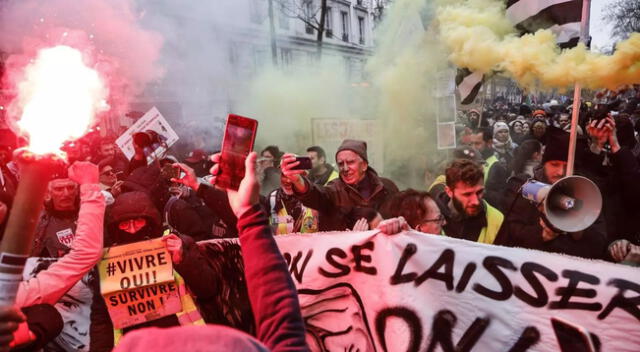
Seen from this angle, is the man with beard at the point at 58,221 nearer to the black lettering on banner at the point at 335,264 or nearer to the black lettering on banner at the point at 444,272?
the black lettering on banner at the point at 335,264

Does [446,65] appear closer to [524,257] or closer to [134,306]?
[524,257]

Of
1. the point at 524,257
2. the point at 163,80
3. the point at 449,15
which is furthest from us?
the point at 163,80

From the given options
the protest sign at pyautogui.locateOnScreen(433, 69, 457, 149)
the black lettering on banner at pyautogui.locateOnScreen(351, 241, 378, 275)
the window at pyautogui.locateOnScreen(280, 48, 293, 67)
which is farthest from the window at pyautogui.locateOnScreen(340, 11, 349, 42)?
the black lettering on banner at pyautogui.locateOnScreen(351, 241, 378, 275)

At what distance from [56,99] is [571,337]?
2.18 metres

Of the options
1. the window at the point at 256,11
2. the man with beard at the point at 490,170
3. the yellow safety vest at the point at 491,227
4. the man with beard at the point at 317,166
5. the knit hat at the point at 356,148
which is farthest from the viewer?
the window at the point at 256,11

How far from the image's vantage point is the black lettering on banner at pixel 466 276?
2.08 meters

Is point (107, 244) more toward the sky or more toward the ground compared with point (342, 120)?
more toward the ground

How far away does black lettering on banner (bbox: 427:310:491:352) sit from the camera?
1996 mm

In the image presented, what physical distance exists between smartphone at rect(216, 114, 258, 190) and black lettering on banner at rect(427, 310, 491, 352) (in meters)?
1.11

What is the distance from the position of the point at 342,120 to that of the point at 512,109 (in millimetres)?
15292

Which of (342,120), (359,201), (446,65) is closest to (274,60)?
(342,120)

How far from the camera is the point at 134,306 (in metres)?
2.44

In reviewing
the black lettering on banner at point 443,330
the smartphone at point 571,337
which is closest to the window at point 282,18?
the black lettering on banner at point 443,330

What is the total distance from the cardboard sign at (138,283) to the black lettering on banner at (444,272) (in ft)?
4.44
